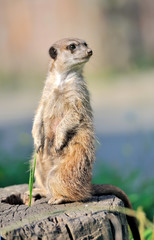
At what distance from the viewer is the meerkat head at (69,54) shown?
347 cm

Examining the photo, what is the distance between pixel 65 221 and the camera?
267cm

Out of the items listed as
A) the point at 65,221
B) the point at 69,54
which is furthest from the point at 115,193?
the point at 69,54

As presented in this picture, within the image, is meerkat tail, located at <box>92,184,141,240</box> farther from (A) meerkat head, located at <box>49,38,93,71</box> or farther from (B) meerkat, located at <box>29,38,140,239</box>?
(A) meerkat head, located at <box>49,38,93,71</box>

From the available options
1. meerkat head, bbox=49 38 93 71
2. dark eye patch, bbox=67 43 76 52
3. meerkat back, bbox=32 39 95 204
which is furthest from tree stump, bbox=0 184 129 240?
dark eye patch, bbox=67 43 76 52

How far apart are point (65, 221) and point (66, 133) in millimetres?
800

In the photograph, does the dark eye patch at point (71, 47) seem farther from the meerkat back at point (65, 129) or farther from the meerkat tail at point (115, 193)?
the meerkat tail at point (115, 193)

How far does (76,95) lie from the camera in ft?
11.1

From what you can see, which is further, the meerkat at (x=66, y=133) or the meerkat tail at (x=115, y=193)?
the meerkat tail at (x=115, y=193)

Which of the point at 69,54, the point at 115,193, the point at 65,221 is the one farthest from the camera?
the point at 69,54

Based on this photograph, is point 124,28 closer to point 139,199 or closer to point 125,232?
point 139,199

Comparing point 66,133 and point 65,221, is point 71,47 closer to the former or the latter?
point 66,133

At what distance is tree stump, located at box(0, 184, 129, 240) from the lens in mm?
2562

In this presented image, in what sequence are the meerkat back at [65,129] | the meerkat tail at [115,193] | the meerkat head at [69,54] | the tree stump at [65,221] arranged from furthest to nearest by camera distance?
the meerkat head at [69,54]
the meerkat tail at [115,193]
the meerkat back at [65,129]
the tree stump at [65,221]

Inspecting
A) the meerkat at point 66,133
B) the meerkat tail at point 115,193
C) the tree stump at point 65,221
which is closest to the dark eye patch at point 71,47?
the meerkat at point 66,133
